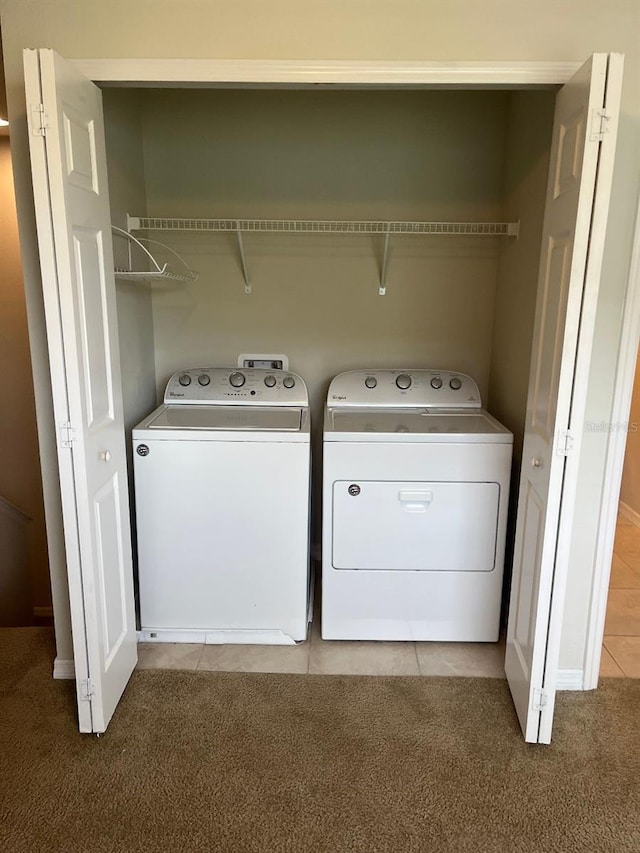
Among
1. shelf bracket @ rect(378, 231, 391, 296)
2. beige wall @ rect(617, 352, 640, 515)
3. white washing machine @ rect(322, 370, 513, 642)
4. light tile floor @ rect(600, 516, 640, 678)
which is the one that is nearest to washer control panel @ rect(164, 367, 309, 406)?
white washing machine @ rect(322, 370, 513, 642)

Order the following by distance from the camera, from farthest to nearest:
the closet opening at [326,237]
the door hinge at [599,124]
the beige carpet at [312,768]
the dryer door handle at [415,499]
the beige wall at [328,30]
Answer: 1. the closet opening at [326,237]
2. the dryer door handle at [415,499]
3. the beige wall at [328,30]
4. the beige carpet at [312,768]
5. the door hinge at [599,124]

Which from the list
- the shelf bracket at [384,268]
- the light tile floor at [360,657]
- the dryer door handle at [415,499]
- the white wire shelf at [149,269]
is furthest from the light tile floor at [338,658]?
the shelf bracket at [384,268]

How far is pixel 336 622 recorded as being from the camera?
7.64 feet

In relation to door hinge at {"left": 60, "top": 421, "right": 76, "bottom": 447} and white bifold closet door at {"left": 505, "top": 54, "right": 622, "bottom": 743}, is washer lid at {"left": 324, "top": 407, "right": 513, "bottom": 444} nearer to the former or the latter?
white bifold closet door at {"left": 505, "top": 54, "right": 622, "bottom": 743}

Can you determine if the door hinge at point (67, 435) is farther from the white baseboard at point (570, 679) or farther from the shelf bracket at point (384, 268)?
the white baseboard at point (570, 679)

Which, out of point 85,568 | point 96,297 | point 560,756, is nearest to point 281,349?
point 96,297

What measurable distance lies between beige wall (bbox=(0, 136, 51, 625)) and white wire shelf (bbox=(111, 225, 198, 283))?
4.43 feet

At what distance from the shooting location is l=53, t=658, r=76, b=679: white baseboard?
82.5 inches

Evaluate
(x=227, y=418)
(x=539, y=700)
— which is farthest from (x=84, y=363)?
(x=539, y=700)

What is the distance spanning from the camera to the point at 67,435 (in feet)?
5.27

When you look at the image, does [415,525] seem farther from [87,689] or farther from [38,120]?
[38,120]

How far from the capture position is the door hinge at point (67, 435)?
1.60 m

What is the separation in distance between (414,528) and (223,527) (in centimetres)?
74

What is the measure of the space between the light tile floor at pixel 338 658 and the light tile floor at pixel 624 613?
447 mm
